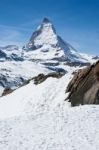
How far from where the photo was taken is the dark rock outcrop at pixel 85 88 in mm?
36281

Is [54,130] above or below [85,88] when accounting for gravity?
below

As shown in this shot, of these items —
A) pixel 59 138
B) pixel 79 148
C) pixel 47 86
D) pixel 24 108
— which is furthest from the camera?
pixel 47 86

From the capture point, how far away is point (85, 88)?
38812 mm

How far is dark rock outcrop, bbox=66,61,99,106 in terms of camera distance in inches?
1428

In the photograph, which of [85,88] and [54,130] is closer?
[54,130]

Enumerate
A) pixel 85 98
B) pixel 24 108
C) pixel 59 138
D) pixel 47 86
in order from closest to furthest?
pixel 59 138 < pixel 85 98 < pixel 24 108 < pixel 47 86

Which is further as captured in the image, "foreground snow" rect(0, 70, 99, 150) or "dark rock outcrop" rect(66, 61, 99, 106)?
"dark rock outcrop" rect(66, 61, 99, 106)

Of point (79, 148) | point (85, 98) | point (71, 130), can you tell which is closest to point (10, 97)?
point (85, 98)

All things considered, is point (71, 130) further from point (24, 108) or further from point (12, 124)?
point (24, 108)

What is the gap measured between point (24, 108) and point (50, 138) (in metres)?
19.5

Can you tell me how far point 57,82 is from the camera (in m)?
49.8

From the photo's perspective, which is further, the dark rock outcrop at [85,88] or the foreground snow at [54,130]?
the dark rock outcrop at [85,88]

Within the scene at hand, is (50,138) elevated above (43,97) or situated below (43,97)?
below

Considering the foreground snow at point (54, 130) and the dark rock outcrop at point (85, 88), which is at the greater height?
the dark rock outcrop at point (85, 88)
